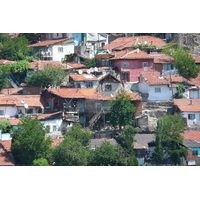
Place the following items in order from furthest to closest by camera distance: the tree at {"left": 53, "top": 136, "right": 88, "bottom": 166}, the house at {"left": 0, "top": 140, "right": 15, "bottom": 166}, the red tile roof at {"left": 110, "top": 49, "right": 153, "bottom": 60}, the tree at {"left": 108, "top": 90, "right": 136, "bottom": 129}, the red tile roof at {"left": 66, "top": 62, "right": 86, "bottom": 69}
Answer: the red tile roof at {"left": 66, "top": 62, "right": 86, "bottom": 69} < the red tile roof at {"left": 110, "top": 49, "right": 153, "bottom": 60} < the tree at {"left": 108, "top": 90, "right": 136, "bottom": 129} < the house at {"left": 0, "top": 140, "right": 15, "bottom": 166} < the tree at {"left": 53, "top": 136, "right": 88, "bottom": 166}

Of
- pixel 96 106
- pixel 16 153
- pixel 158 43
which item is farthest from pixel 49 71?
pixel 158 43

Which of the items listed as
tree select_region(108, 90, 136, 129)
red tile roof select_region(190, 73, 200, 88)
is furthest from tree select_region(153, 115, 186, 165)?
red tile roof select_region(190, 73, 200, 88)

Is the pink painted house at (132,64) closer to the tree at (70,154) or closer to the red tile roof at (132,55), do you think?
A: the red tile roof at (132,55)

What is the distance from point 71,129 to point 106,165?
1956 mm

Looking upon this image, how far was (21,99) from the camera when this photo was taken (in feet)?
51.4

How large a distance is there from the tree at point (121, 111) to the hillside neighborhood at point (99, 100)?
25 mm

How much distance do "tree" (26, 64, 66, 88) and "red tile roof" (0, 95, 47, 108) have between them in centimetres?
56

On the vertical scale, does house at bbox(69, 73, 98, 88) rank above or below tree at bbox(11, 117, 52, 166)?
above

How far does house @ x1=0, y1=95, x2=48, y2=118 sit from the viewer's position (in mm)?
15312

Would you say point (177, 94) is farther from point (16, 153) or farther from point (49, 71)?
point (16, 153)

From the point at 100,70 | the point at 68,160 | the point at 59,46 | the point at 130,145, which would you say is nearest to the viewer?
the point at 68,160

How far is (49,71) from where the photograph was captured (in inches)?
647

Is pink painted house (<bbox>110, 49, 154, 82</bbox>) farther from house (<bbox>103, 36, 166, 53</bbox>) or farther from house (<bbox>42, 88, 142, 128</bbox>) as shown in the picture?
house (<bbox>42, 88, 142, 128</bbox>)

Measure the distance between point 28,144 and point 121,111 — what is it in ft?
9.08
